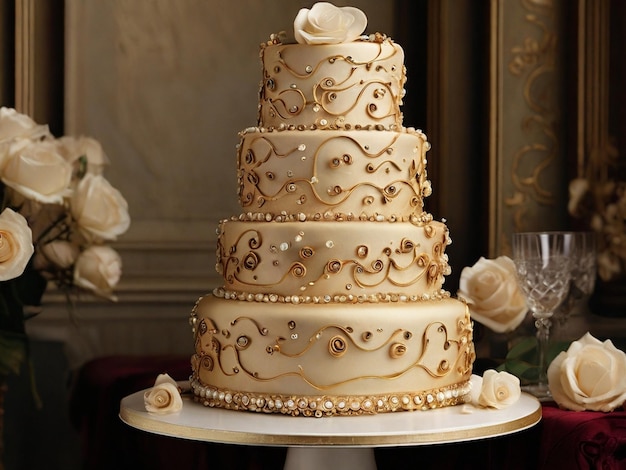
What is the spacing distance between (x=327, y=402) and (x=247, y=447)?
824 mm

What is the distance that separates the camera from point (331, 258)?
1755 millimetres

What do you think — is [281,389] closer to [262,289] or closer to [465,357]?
[262,289]

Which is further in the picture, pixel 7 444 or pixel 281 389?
pixel 7 444

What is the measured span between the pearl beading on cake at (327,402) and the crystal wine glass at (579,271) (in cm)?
55

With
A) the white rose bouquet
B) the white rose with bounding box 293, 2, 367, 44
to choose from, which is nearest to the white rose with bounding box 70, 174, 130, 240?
the white rose bouquet

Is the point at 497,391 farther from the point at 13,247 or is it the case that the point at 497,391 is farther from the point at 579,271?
the point at 13,247

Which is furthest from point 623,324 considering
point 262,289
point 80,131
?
point 80,131

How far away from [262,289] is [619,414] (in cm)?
71

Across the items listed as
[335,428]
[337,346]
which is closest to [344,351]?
[337,346]

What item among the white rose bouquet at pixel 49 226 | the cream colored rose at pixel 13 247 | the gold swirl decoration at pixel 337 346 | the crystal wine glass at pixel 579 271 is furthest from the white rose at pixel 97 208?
Answer: the crystal wine glass at pixel 579 271

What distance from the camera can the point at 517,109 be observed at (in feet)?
9.78

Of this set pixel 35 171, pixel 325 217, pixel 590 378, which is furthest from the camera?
pixel 35 171

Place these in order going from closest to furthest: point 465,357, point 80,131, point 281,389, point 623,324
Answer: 1. point 281,389
2. point 465,357
3. point 623,324
4. point 80,131

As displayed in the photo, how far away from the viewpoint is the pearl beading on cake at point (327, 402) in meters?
1.69
